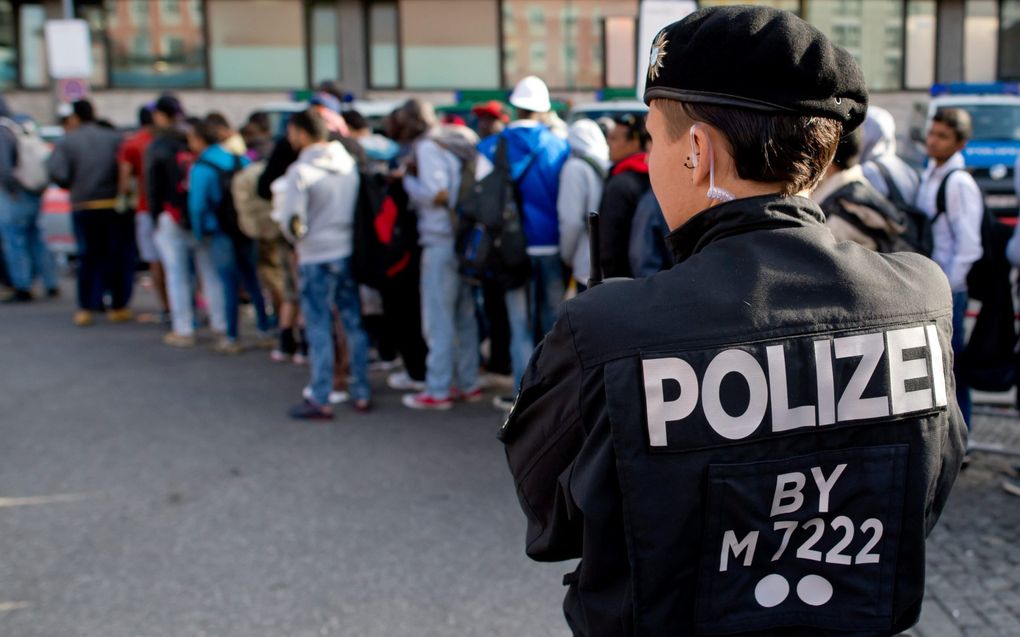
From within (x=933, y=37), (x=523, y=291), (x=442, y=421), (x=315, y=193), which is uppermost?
(x=933, y=37)

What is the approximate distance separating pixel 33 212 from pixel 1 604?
315 inches

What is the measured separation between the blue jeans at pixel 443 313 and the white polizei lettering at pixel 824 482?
525 cm

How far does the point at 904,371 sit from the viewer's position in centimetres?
152

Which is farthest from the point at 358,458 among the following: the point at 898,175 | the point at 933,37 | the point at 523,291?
the point at 933,37

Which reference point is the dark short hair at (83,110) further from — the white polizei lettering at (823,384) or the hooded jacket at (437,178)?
the white polizei lettering at (823,384)

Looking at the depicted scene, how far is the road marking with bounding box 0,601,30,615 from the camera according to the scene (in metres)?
3.96

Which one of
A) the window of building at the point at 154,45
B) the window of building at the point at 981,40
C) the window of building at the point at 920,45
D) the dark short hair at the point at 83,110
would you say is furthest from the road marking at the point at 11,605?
the window of building at the point at 981,40

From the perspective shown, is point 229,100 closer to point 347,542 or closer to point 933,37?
point 933,37

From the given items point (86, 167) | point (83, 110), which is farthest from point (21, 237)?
point (83, 110)

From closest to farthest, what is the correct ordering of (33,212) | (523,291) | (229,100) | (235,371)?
(523,291) < (235,371) < (33,212) < (229,100)

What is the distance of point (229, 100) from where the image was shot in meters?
22.5

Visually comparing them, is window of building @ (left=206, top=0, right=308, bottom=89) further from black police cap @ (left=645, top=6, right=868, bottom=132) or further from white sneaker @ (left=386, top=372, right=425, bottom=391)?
→ black police cap @ (left=645, top=6, right=868, bottom=132)

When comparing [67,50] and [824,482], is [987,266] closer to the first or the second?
[824,482]

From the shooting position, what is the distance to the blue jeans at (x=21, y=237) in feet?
35.5
